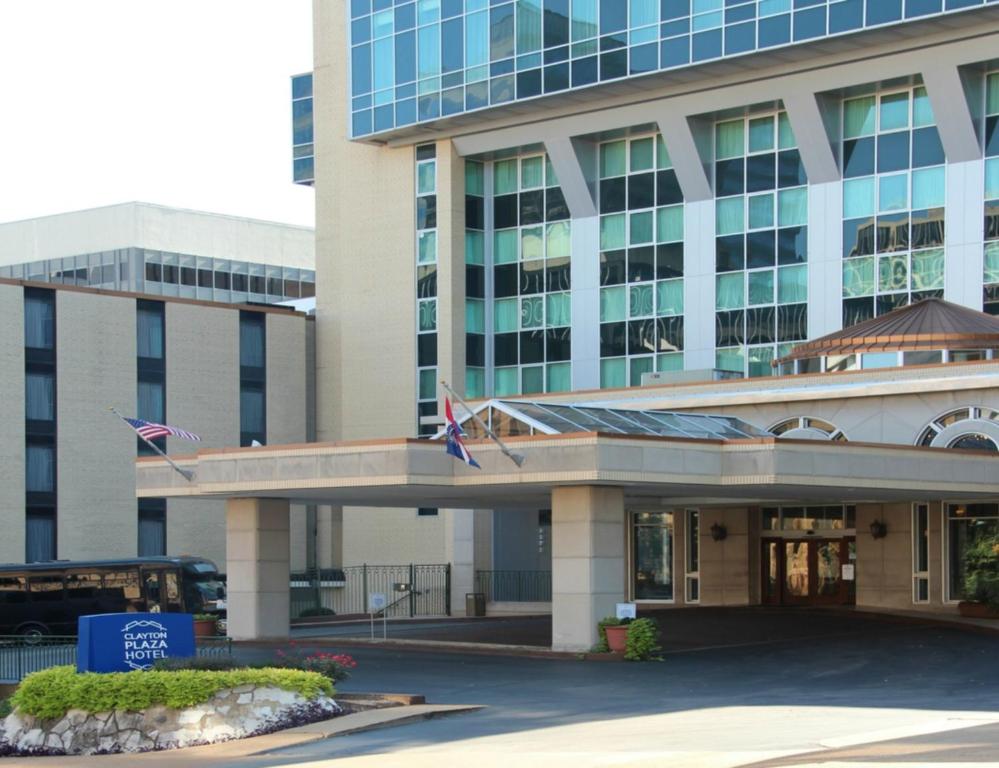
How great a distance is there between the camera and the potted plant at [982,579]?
154ft

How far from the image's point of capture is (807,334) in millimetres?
58375

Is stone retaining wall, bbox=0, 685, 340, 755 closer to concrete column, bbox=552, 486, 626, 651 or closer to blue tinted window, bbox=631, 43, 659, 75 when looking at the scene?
concrete column, bbox=552, 486, 626, 651

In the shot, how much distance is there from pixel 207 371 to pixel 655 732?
4690 centimetres

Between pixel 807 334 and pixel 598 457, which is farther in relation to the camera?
pixel 807 334

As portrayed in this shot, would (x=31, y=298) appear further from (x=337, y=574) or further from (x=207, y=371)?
(x=337, y=574)

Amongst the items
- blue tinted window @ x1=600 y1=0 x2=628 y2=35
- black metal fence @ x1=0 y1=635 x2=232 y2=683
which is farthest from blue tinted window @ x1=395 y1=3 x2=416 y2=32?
black metal fence @ x1=0 y1=635 x2=232 y2=683

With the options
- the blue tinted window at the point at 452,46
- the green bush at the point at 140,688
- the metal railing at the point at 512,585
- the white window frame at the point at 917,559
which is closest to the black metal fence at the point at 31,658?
the green bush at the point at 140,688

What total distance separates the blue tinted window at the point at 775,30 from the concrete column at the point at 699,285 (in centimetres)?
747

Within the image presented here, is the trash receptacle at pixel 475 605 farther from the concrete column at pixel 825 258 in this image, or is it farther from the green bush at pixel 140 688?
the green bush at pixel 140 688

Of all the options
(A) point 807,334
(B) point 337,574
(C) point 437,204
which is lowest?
(B) point 337,574

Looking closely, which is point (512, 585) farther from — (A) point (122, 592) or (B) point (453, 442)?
(B) point (453, 442)

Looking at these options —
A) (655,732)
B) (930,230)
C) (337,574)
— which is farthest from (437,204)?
(655,732)

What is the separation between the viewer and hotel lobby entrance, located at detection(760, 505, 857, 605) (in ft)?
176

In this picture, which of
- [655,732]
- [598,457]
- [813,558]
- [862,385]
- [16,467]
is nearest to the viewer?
[655,732]
